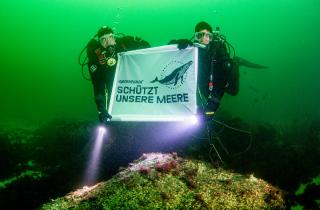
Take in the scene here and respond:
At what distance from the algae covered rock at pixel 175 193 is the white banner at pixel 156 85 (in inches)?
65.5

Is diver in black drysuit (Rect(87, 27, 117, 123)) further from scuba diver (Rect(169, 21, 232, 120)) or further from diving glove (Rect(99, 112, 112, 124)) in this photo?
scuba diver (Rect(169, 21, 232, 120))

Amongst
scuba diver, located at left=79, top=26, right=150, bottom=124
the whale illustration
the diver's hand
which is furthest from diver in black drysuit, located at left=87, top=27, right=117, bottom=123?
the diver's hand

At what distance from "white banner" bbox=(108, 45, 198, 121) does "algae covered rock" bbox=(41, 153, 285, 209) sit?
1663mm

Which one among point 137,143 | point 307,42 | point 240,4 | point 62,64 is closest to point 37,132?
point 137,143

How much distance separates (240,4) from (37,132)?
A: 12614 centimetres

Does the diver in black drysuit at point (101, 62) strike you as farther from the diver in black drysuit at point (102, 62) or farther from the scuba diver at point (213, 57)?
the scuba diver at point (213, 57)

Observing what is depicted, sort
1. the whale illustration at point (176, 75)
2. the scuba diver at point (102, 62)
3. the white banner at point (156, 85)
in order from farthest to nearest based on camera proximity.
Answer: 1. the scuba diver at point (102, 62)
2. the whale illustration at point (176, 75)
3. the white banner at point (156, 85)

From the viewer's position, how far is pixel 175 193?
4703 millimetres

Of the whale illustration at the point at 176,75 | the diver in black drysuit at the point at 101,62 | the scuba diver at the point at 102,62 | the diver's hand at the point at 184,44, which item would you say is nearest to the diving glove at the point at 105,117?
the scuba diver at the point at 102,62

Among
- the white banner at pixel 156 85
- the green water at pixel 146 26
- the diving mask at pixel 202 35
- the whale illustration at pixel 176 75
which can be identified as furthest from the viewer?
the green water at pixel 146 26

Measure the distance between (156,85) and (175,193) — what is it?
3140 millimetres

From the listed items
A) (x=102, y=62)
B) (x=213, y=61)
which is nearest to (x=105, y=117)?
(x=102, y=62)

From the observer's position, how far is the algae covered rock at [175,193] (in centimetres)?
446

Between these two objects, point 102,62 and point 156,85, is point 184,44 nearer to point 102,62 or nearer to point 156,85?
point 156,85
